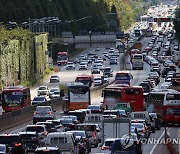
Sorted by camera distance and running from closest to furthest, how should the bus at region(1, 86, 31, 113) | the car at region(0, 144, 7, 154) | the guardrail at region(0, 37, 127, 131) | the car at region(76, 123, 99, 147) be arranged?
the car at region(0, 144, 7, 154) → the car at region(76, 123, 99, 147) → the guardrail at region(0, 37, 127, 131) → the bus at region(1, 86, 31, 113)

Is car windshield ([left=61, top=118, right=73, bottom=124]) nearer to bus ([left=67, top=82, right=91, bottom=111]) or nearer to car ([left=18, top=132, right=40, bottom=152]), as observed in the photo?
car ([left=18, top=132, right=40, bottom=152])

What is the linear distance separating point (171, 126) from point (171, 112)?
129 cm

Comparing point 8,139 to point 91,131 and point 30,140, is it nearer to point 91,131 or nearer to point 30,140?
point 30,140

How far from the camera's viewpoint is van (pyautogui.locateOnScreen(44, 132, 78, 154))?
4962 centimetres

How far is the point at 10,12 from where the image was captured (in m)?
179

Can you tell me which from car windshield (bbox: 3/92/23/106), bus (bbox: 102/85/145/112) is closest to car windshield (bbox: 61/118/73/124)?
bus (bbox: 102/85/145/112)

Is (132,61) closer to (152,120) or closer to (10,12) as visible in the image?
(10,12)

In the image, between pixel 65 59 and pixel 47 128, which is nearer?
pixel 47 128

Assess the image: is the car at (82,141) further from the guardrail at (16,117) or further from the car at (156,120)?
the guardrail at (16,117)

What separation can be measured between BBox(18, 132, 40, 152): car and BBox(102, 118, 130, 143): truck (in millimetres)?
4304

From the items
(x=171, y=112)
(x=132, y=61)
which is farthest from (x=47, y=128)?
(x=132, y=61)

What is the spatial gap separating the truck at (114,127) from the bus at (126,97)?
89.3 ft

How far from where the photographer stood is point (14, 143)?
52000 millimetres

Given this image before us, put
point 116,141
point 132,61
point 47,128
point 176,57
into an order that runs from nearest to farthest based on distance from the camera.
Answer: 1. point 116,141
2. point 47,128
3. point 132,61
4. point 176,57
